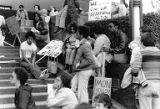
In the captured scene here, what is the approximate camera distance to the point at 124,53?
937 centimetres

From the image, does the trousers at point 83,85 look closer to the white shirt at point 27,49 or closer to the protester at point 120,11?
the white shirt at point 27,49

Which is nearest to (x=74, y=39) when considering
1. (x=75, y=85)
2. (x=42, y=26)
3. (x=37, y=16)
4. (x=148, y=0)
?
(x=75, y=85)

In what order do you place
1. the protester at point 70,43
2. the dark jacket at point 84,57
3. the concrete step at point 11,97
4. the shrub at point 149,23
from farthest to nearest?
the shrub at point 149,23, the protester at point 70,43, the concrete step at point 11,97, the dark jacket at point 84,57

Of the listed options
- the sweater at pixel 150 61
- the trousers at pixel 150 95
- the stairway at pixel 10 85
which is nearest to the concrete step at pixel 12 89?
the stairway at pixel 10 85

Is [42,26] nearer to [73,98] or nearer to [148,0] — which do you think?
[148,0]

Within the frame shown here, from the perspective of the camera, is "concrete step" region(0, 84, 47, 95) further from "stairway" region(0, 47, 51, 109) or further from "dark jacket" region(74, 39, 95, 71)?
"dark jacket" region(74, 39, 95, 71)

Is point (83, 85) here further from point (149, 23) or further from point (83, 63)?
point (149, 23)

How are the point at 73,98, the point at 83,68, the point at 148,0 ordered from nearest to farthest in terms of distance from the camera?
the point at 73,98 → the point at 83,68 → the point at 148,0

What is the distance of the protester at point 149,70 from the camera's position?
5906mm

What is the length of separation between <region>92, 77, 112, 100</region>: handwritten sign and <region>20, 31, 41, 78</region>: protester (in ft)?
6.22

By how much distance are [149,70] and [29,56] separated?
16.9 ft

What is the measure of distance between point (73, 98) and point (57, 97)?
0.88ft

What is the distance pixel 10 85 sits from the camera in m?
9.30

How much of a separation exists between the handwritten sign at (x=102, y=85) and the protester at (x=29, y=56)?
190cm
